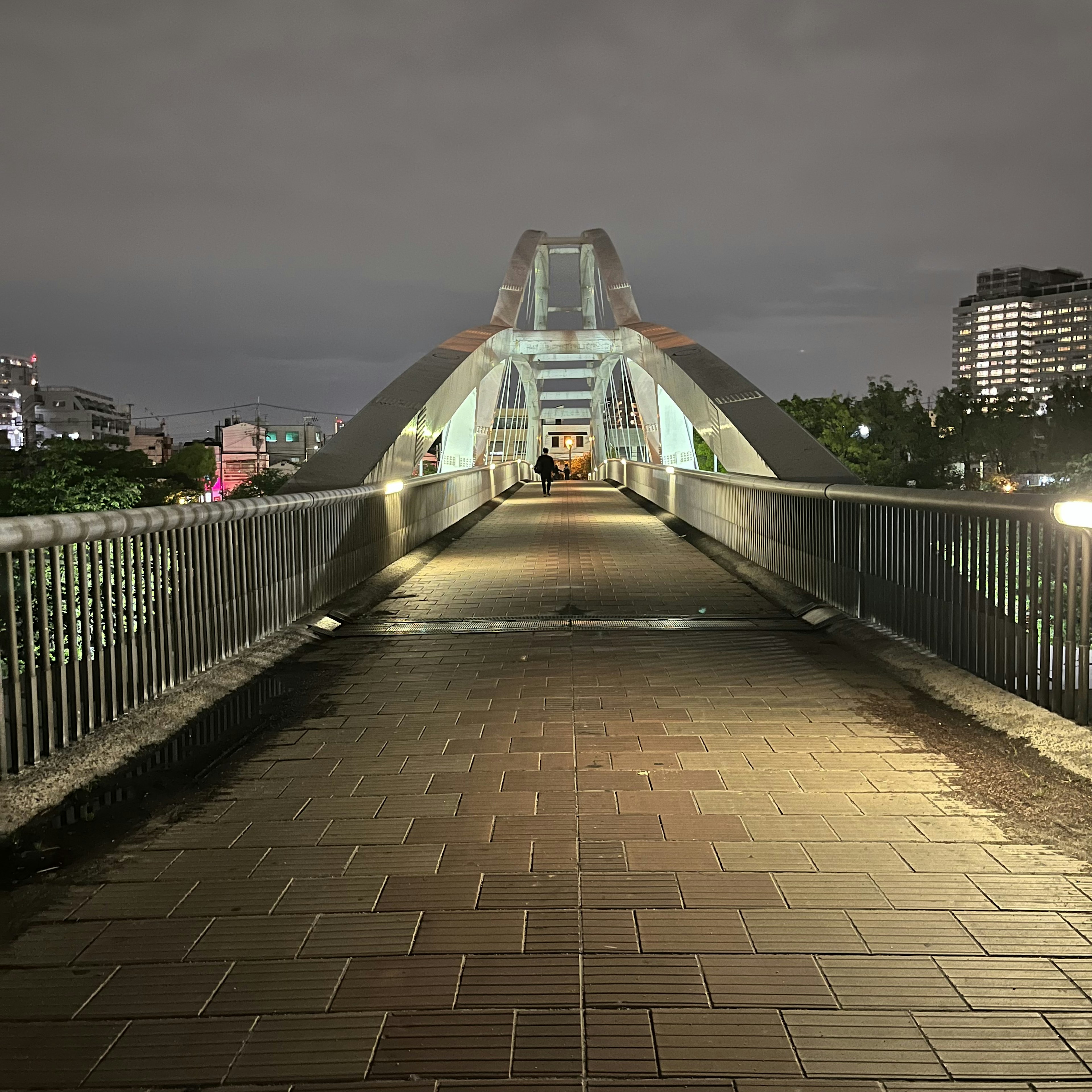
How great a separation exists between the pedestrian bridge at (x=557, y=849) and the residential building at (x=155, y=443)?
146 meters

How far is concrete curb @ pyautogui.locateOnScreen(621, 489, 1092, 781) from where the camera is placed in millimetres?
4809

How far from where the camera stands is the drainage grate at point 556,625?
28.7 feet

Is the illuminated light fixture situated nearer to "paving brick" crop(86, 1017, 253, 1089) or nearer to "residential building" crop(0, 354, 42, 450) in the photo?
"paving brick" crop(86, 1017, 253, 1089)

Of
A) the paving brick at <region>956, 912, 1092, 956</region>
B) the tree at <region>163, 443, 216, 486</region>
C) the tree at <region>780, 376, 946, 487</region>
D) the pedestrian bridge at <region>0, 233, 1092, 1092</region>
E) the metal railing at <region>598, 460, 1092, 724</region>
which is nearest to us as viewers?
the pedestrian bridge at <region>0, 233, 1092, 1092</region>

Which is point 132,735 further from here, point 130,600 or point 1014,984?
point 1014,984

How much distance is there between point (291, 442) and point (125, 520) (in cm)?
12697

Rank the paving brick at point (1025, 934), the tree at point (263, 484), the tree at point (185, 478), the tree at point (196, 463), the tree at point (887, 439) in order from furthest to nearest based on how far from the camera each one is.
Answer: the tree at point (196, 463) → the tree at point (887, 439) → the tree at point (263, 484) → the tree at point (185, 478) → the paving brick at point (1025, 934)

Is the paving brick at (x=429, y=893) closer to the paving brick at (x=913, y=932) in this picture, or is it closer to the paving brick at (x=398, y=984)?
the paving brick at (x=398, y=984)

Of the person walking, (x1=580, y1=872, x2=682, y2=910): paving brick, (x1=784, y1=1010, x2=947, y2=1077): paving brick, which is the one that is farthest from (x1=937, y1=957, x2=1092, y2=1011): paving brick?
the person walking

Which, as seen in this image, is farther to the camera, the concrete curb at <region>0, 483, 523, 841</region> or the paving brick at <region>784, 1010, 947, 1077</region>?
the concrete curb at <region>0, 483, 523, 841</region>

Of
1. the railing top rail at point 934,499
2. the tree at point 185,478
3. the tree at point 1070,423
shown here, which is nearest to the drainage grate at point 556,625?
the railing top rail at point 934,499

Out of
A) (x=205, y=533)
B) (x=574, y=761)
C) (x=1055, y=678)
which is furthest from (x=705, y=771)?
(x=205, y=533)

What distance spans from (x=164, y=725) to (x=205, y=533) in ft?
5.44

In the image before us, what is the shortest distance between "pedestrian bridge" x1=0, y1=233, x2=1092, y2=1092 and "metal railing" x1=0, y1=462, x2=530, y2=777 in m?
0.03
